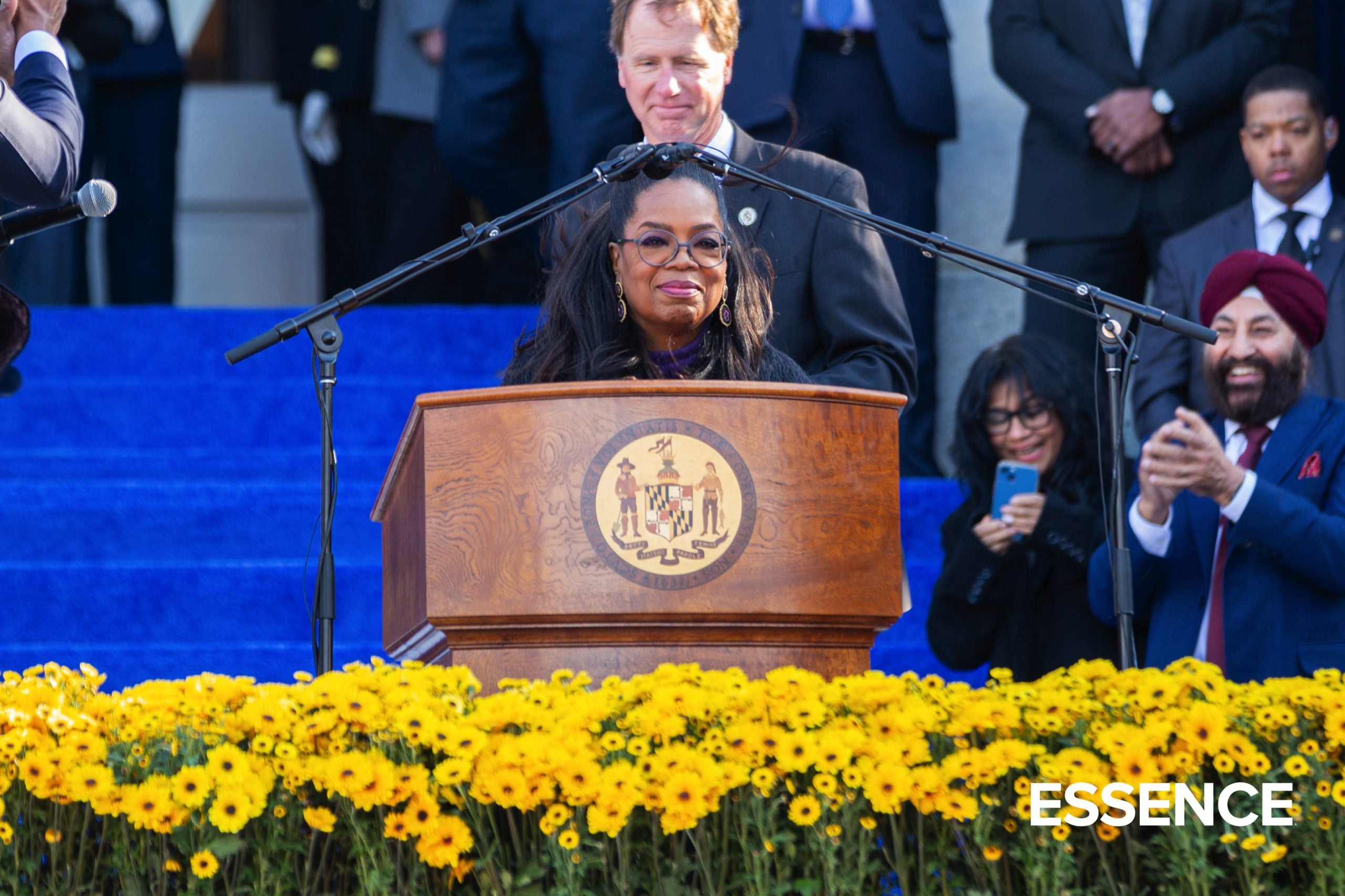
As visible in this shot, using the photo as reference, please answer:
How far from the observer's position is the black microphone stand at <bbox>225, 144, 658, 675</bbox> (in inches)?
119

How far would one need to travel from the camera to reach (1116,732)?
254cm

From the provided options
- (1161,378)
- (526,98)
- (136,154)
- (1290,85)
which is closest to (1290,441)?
(1161,378)

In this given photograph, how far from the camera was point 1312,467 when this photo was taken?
4332 mm

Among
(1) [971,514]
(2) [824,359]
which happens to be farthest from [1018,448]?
(2) [824,359]

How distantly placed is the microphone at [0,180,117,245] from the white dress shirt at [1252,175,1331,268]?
12.1 ft

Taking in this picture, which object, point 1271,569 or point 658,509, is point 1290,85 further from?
point 658,509

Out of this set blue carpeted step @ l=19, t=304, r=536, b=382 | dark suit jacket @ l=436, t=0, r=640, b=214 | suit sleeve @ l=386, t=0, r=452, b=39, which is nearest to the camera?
dark suit jacket @ l=436, t=0, r=640, b=214

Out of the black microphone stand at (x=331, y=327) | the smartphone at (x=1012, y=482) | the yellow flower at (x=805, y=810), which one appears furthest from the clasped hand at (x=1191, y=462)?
the yellow flower at (x=805, y=810)

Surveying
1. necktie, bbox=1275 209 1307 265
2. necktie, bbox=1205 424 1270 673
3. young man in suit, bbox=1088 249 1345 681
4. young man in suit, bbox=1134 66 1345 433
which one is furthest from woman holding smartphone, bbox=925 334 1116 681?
necktie, bbox=1275 209 1307 265

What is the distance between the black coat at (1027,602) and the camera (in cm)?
452

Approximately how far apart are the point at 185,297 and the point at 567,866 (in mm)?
7581

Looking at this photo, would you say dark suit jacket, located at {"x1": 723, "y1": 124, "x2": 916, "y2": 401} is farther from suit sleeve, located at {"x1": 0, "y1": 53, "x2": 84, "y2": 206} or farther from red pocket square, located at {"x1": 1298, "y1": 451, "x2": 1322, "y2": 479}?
suit sleeve, located at {"x1": 0, "y1": 53, "x2": 84, "y2": 206}

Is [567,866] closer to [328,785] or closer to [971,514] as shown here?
[328,785]

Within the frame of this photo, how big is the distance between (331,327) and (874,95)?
11.6 ft
